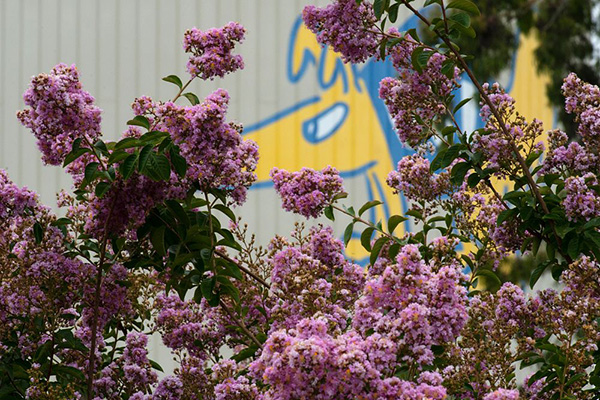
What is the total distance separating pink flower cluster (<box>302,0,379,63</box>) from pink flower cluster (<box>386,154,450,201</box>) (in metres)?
0.29

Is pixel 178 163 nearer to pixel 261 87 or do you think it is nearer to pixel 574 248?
pixel 574 248

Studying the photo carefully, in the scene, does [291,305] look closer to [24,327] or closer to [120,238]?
[120,238]

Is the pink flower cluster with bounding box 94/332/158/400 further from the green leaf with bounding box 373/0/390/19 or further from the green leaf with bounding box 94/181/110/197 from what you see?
the green leaf with bounding box 373/0/390/19

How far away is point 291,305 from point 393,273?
32cm

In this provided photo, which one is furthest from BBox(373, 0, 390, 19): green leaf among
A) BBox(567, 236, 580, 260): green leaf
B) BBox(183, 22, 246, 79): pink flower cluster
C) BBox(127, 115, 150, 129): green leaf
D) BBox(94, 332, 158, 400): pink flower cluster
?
BBox(94, 332, 158, 400): pink flower cluster

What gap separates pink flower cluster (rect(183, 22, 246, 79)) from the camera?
2.02m

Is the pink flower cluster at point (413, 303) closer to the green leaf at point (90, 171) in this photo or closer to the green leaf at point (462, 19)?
the green leaf at point (90, 171)

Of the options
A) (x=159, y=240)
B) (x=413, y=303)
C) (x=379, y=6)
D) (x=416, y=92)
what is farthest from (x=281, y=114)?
(x=413, y=303)

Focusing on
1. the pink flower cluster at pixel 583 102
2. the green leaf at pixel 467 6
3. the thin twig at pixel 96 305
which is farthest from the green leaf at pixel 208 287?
the pink flower cluster at pixel 583 102

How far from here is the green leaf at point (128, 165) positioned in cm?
173

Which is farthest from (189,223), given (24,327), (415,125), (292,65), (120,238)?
(292,65)

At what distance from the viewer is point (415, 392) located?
50.2 inches

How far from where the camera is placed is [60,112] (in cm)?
187

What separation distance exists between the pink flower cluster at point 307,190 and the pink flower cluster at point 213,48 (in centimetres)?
28
